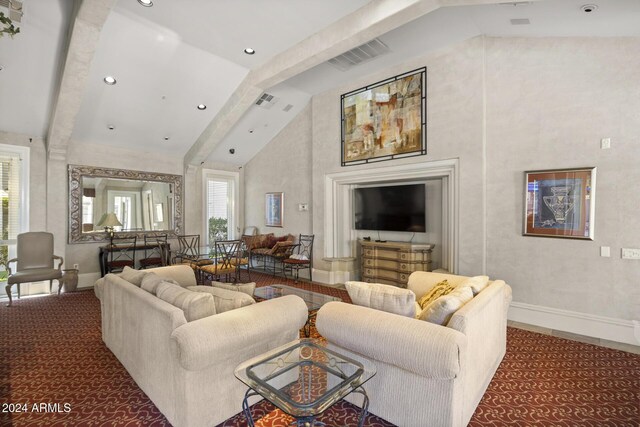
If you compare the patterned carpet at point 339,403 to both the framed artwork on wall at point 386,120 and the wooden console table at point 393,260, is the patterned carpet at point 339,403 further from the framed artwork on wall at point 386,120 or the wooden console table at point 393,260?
the framed artwork on wall at point 386,120

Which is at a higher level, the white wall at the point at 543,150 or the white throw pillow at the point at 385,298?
the white wall at the point at 543,150

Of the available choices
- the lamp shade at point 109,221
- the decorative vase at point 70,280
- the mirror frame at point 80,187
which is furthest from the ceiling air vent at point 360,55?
the decorative vase at point 70,280

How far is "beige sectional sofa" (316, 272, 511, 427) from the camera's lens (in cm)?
183

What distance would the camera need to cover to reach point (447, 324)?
6.91 feet

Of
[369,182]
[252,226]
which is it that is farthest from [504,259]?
[252,226]

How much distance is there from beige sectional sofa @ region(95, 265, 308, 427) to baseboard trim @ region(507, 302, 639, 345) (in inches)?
129

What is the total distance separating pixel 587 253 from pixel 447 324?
2.81 metres

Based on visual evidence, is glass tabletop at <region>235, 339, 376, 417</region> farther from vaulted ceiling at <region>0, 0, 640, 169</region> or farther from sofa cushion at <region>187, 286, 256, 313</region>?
vaulted ceiling at <region>0, 0, 640, 169</region>

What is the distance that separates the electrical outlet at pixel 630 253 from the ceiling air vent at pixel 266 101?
19.9 feet

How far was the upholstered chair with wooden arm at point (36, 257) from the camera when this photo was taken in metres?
5.07

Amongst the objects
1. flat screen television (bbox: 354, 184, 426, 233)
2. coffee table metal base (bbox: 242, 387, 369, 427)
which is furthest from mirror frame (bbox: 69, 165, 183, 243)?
coffee table metal base (bbox: 242, 387, 369, 427)

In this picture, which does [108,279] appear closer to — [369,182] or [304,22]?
[304,22]

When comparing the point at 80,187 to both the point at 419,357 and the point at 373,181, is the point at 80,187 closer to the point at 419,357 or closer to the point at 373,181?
the point at 373,181

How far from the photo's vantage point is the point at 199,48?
484 cm
